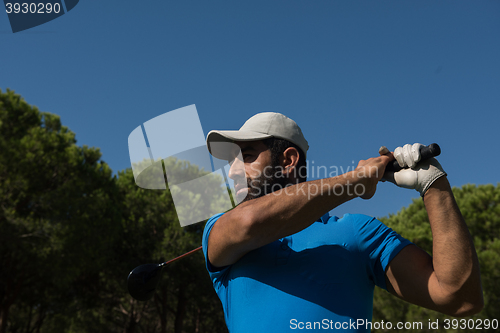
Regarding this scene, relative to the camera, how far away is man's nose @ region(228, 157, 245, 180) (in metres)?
2.15

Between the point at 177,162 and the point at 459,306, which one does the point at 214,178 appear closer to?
the point at 177,162

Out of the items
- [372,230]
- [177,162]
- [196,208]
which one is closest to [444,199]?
[372,230]

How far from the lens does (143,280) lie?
2520 mm

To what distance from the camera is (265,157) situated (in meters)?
2.14

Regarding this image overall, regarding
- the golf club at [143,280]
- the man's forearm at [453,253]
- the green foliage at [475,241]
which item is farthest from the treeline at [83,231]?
the man's forearm at [453,253]

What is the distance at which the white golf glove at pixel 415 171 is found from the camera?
5.69ft

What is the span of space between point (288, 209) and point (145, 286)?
4.78ft

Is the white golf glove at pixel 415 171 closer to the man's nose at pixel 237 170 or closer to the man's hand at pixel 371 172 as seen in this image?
the man's hand at pixel 371 172

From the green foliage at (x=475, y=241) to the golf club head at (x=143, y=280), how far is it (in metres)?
13.6

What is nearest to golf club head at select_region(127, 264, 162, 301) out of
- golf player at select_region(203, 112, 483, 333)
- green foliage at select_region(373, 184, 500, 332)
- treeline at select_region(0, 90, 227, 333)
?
golf player at select_region(203, 112, 483, 333)

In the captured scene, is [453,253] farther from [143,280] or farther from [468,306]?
[143,280]

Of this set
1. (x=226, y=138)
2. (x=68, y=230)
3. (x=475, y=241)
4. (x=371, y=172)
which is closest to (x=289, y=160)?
(x=226, y=138)

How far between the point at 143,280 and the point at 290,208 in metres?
1.44

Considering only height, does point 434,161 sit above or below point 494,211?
Answer: above
